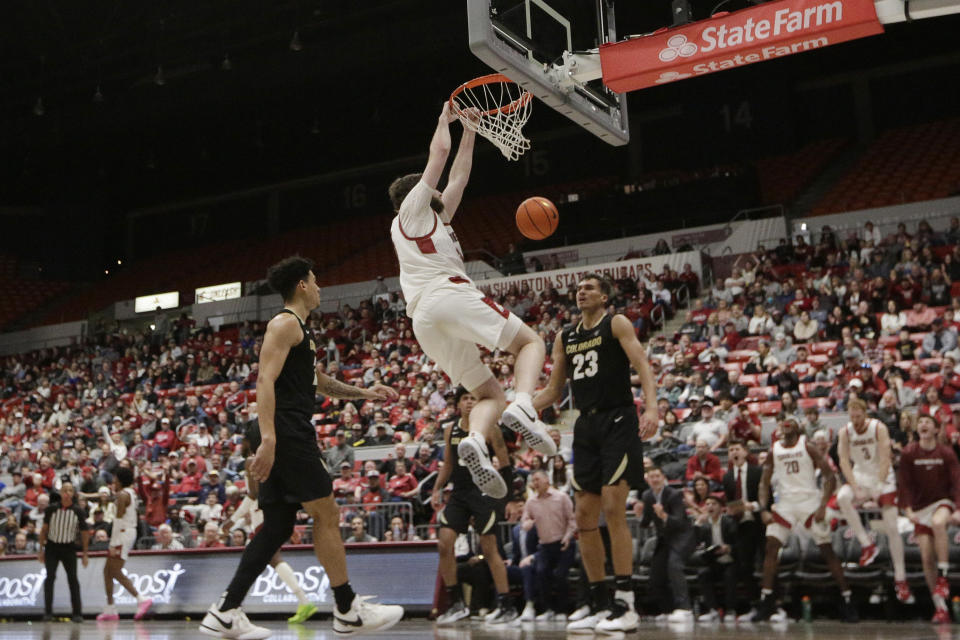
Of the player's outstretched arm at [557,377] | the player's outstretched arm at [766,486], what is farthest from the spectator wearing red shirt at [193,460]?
the player's outstretched arm at [557,377]

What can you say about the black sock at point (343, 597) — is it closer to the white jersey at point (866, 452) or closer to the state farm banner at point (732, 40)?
the state farm banner at point (732, 40)

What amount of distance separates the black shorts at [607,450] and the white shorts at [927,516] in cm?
395

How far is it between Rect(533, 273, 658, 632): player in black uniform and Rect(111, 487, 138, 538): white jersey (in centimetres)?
886

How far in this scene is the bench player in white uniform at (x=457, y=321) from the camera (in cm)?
607

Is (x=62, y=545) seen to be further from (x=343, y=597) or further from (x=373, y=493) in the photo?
(x=343, y=597)

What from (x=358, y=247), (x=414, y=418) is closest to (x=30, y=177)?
(x=358, y=247)

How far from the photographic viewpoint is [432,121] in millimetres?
32188

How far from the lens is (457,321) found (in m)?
6.18

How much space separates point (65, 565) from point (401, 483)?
4.74m

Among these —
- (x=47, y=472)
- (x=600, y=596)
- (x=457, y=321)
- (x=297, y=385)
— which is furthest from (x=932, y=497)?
(x=47, y=472)

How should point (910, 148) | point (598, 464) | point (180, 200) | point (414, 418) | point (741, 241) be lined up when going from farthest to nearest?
point (180, 200)
point (910, 148)
point (741, 241)
point (414, 418)
point (598, 464)

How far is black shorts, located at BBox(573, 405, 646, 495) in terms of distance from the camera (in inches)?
259

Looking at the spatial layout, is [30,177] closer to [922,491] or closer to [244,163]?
[244,163]

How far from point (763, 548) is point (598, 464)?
4.23 metres
